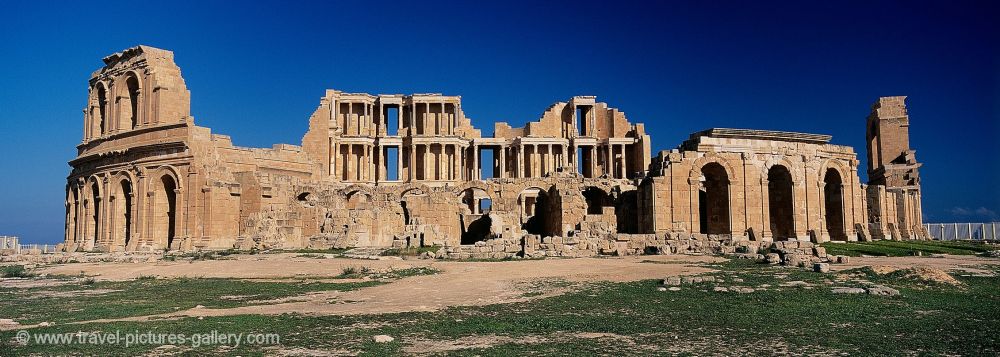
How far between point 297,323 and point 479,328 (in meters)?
2.52

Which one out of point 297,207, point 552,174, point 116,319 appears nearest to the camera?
point 116,319

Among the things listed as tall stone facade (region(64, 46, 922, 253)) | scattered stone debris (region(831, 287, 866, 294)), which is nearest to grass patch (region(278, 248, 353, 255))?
tall stone facade (region(64, 46, 922, 253))

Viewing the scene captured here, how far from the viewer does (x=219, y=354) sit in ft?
25.2

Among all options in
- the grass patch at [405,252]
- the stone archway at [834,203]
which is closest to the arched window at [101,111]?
the grass patch at [405,252]

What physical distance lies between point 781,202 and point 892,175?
46.3ft

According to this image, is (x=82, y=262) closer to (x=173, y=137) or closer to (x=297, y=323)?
(x=173, y=137)

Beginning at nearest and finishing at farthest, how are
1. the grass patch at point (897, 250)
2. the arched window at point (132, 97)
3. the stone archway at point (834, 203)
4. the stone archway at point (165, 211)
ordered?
1. the grass patch at point (897, 250)
2. the stone archway at point (834, 203)
3. the stone archway at point (165, 211)
4. the arched window at point (132, 97)

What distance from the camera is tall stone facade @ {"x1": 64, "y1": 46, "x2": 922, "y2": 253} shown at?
3050cm

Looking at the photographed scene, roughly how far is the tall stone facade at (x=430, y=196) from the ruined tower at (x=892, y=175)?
0.28 ft

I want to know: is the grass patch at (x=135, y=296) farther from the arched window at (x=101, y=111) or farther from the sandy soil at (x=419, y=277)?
the arched window at (x=101, y=111)

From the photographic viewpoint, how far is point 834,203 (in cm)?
3519

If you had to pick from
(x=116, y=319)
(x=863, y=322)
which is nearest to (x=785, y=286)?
(x=863, y=322)

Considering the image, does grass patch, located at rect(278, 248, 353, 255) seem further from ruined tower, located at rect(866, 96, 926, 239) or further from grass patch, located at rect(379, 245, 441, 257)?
ruined tower, located at rect(866, 96, 926, 239)

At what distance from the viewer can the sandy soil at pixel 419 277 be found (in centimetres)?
1207
